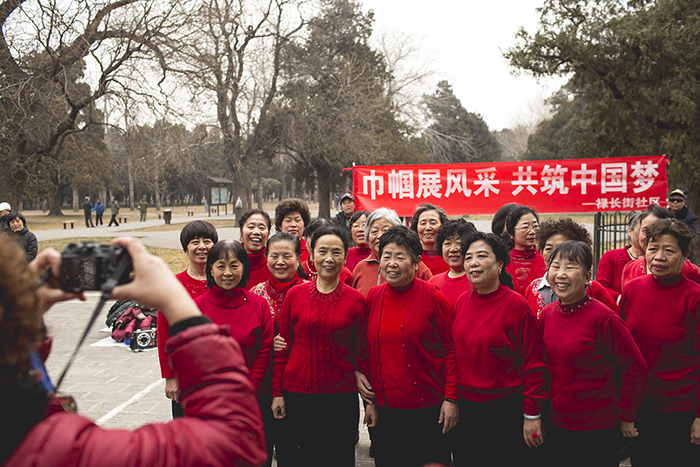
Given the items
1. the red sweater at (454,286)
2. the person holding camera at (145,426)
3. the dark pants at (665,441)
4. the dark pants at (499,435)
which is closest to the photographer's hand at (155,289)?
the person holding camera at (145,426)

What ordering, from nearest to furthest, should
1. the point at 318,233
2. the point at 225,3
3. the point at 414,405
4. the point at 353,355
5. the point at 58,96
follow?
the point at 414,405, the point at 353,355, the point at 318,233, the point at 58,96, the point at 225,3

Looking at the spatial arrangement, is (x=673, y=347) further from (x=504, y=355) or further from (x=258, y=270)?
(x=258, y=270)

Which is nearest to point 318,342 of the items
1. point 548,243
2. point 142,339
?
point 548,243

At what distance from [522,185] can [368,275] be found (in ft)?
17.6

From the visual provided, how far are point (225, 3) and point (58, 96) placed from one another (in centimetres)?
850

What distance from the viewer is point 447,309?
286cm

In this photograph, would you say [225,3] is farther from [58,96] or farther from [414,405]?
[414,405]

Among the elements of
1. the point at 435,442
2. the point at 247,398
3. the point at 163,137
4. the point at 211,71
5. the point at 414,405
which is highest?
the point at 211,71

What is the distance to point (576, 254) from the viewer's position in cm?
268

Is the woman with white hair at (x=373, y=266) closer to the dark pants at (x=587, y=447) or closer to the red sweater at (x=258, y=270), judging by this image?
the red sweater at (x=258, y=270)

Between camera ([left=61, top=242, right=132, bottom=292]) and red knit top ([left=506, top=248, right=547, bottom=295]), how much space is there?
3192 millimetres

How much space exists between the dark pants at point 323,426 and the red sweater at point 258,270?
1.31 metres

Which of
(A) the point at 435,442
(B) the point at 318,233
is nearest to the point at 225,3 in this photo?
(B) the point at 318,233

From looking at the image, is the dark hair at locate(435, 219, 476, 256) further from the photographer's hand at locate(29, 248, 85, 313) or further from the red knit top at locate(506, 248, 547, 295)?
the photographer's hand at locate(29, 248, 85, 313)
